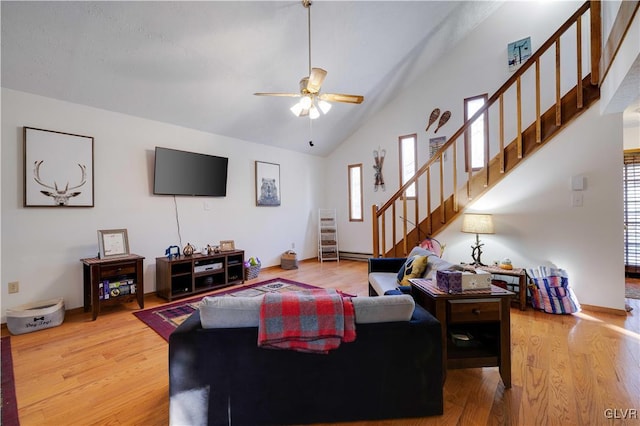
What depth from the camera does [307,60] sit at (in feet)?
12.4

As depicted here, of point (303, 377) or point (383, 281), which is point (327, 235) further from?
point (303, 377)

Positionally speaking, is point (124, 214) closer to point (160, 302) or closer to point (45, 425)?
point (160, 302)

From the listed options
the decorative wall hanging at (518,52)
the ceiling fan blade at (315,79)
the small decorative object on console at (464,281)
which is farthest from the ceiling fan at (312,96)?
the decorative wall hanging at (518,52)

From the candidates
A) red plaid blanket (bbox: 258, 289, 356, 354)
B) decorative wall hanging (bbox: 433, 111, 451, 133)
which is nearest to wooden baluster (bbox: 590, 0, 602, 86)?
decorative wall hanging (bbox: 433, 111, 451, 133)

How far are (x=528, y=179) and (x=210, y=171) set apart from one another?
4417 millimetres

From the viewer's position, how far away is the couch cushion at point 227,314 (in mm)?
1383

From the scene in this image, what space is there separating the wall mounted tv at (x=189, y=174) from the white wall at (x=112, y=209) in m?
0.14

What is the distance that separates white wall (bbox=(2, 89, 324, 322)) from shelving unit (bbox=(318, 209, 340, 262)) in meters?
1.32

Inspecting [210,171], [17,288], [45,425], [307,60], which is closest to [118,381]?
[45,425]

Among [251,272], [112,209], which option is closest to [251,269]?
[251,272]

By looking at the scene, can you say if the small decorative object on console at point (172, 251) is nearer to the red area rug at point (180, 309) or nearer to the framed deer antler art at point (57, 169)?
the red area rug at point (180, 309)

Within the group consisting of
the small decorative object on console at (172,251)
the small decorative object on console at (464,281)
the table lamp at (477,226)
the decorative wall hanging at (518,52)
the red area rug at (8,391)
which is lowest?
the red area rug at (8,391)

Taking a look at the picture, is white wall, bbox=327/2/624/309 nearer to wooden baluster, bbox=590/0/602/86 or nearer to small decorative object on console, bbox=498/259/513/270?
small decorative object on console, bbox=498/259/513/270

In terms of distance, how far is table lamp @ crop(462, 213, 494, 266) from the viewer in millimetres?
3279
